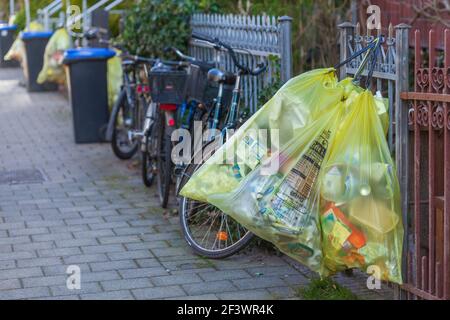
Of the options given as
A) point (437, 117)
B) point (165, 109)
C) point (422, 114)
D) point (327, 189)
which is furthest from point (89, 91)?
point (437, 117)

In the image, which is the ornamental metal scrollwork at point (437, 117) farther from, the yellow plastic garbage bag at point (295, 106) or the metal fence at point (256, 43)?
the metal fence at point (256, 43)

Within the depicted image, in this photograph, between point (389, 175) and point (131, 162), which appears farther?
point (131, 162)

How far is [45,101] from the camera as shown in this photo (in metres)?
14.9

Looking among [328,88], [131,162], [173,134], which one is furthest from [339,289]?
[131,162]

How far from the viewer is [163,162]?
7230mm

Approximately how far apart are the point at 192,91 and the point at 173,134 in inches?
15.2

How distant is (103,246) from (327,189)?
2078 mm

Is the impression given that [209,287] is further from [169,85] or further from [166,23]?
[166,23]

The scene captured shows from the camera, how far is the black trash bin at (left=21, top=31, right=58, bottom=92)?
613 inches

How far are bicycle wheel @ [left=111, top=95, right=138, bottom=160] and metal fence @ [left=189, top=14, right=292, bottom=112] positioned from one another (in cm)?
164

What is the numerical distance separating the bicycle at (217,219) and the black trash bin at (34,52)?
977cm

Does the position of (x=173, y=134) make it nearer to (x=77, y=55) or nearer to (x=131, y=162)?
(x=131, y=162)

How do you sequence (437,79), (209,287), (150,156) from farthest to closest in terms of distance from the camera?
(150,156), (209,287), (437,79)

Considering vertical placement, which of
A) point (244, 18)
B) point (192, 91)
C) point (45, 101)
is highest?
point (244, 18)
